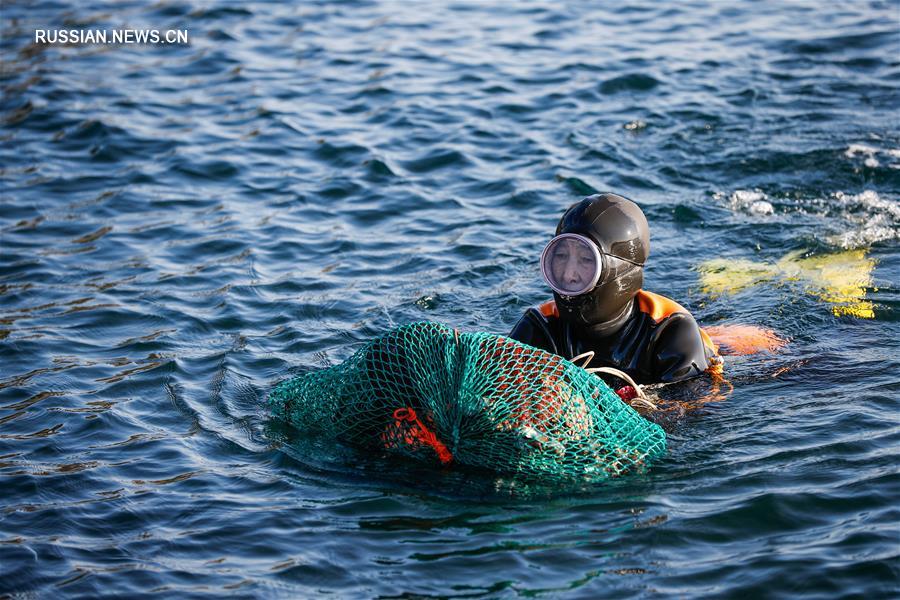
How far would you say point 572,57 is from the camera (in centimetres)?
1414

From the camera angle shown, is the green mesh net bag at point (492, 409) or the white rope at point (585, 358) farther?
the white rope at point (585, 358)

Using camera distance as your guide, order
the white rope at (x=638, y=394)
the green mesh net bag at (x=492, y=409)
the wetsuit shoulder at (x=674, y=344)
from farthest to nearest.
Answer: the wetsuit shoulder at (x=674, y=344), the white rope at (x=638, y=394), the green mesh net bag at (x=492, y=409)

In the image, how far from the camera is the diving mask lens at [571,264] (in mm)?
5629

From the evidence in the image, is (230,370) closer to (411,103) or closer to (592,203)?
(592,203)

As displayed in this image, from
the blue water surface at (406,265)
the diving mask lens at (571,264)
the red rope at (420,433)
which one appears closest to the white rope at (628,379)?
the blue water surface at (406,265)

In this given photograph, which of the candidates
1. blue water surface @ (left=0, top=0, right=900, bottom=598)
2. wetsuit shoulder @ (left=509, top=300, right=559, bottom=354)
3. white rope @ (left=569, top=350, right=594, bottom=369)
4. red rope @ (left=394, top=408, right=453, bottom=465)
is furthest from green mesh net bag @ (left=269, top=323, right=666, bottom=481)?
wetsuit shoulder @ (left=509, top=300, right=559, bottom=354)

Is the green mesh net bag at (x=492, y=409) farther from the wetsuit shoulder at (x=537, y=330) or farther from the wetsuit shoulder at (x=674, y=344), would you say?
the wetsuit shoulder at (x=537, y=330)

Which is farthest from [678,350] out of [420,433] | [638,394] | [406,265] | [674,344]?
[406,265]

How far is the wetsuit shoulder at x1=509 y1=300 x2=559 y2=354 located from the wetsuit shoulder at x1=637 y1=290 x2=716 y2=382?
52 centimetres

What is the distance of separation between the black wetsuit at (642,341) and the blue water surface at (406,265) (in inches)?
12.8

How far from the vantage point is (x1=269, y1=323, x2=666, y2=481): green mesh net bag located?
5070 mm

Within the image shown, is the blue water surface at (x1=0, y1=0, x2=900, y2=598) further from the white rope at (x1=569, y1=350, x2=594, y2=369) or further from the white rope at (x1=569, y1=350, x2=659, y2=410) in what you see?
the white rope at (x1=569, y1=350, x2=594, y2=369)

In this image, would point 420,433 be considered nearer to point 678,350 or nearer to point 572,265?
point 572,265

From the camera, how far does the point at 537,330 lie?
616 centimetres
